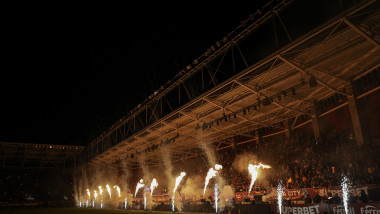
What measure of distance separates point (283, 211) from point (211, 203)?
22.3 feet

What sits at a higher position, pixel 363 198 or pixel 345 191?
pixel 345 191

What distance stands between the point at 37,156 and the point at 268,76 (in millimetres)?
40494

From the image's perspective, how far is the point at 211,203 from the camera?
59.0 ft

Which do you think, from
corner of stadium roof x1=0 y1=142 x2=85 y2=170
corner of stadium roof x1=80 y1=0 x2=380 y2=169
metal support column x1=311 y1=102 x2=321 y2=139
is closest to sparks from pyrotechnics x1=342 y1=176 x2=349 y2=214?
metal support column x1=311 y1=102 x2=321 y2=139

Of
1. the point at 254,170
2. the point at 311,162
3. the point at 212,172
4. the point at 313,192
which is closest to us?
the point at 313,192

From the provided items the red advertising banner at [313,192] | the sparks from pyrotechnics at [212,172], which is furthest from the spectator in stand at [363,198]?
the sparks from pyrotechnics at [212,172]

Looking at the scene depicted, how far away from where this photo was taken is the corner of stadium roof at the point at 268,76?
9.99m

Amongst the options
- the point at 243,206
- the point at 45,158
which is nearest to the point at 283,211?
the point at 243,206

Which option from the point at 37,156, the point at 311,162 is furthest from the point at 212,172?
the point at 37,156

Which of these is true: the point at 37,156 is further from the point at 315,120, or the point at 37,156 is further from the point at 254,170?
the point at 315,120

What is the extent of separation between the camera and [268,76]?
43.3ft

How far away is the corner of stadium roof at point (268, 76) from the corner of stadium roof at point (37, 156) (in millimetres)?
22343

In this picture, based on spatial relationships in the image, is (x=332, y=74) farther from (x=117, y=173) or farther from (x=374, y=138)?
(x=117, y=173)

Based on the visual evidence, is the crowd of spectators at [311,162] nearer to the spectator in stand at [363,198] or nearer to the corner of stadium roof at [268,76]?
the spectator in stand at [363,198]
